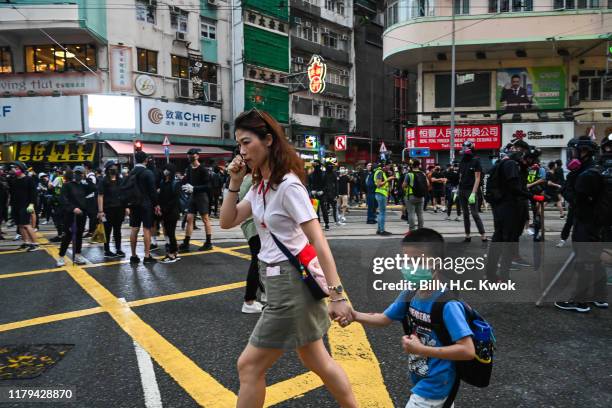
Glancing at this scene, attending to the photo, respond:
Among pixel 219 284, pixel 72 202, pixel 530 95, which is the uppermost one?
pixel 530 95

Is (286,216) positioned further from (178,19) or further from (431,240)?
(178,19)

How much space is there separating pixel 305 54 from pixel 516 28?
15.9 m

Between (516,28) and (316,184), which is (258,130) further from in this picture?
(516,28)

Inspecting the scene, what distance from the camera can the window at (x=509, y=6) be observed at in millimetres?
26956

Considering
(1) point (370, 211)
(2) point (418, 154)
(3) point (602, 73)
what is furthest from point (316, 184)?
(3) point (602, 73)

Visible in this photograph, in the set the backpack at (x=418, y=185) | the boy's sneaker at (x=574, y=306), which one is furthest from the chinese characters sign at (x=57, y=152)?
the boy's sneaker at (x=574, y=306)

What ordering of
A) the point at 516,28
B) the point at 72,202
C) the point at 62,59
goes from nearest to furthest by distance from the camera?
the point at 72,202 < the point at 62,59 < the point at 516,28

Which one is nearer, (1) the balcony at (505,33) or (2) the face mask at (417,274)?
(2) the face mask at (417,274)

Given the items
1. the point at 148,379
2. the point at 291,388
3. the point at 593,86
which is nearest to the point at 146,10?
the point at 148,379

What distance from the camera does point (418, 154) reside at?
27953mm

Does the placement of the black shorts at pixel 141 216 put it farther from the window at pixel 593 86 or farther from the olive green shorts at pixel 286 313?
the window at pixel 593 86

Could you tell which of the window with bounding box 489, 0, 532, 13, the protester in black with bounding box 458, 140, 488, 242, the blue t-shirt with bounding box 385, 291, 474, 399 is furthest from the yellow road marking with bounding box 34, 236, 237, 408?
the window with bounding box 489, 0, 532, 13

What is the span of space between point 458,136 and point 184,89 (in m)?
17.3

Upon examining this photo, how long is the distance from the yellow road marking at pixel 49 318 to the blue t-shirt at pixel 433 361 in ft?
13.7
